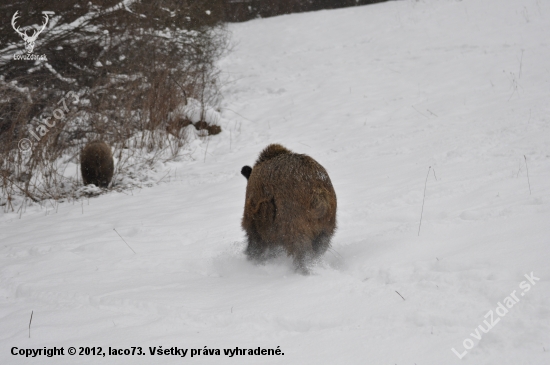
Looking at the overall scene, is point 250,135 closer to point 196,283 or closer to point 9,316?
point 196,283

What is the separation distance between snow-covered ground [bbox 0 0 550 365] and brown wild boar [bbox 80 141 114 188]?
1.85 feet

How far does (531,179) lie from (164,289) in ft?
13.8

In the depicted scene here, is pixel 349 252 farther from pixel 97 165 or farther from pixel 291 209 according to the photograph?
pixel 97 165

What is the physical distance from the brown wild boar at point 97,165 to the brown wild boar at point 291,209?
494 cm

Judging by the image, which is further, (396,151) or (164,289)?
(396,151)

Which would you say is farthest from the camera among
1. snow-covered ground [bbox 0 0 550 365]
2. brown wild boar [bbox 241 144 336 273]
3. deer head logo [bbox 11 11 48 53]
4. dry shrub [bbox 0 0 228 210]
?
deer head logo [bbox 11 11 48 53]

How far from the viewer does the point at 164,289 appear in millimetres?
3439

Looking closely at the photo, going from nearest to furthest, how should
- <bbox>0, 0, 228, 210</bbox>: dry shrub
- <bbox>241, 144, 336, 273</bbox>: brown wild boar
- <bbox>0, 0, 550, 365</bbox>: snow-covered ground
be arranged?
1. <bbox>0, 0, 550, 365</bbox>: snow-covered ground
2. <bbox>241, 144, 336, 273</bbox>: brown wild boar
3. <bbox>0, 0, 228, 210</bbox>: dry shrub

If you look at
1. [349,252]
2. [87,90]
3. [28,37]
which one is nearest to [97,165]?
[87,90]

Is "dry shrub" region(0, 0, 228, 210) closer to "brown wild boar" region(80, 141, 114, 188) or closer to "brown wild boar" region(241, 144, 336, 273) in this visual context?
"brown wild boar" region(80, 141, 114, 188)

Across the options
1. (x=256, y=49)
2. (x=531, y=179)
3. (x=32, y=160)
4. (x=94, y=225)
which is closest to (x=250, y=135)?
(x=32, y=160)

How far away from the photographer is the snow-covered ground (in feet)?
8.11

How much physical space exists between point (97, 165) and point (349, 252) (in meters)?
5.66

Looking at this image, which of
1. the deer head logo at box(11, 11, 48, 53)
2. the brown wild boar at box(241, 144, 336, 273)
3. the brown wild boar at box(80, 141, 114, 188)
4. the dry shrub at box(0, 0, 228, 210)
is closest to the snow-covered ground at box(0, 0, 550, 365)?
the brown wild boar at box(241, 144, 336, 273)
